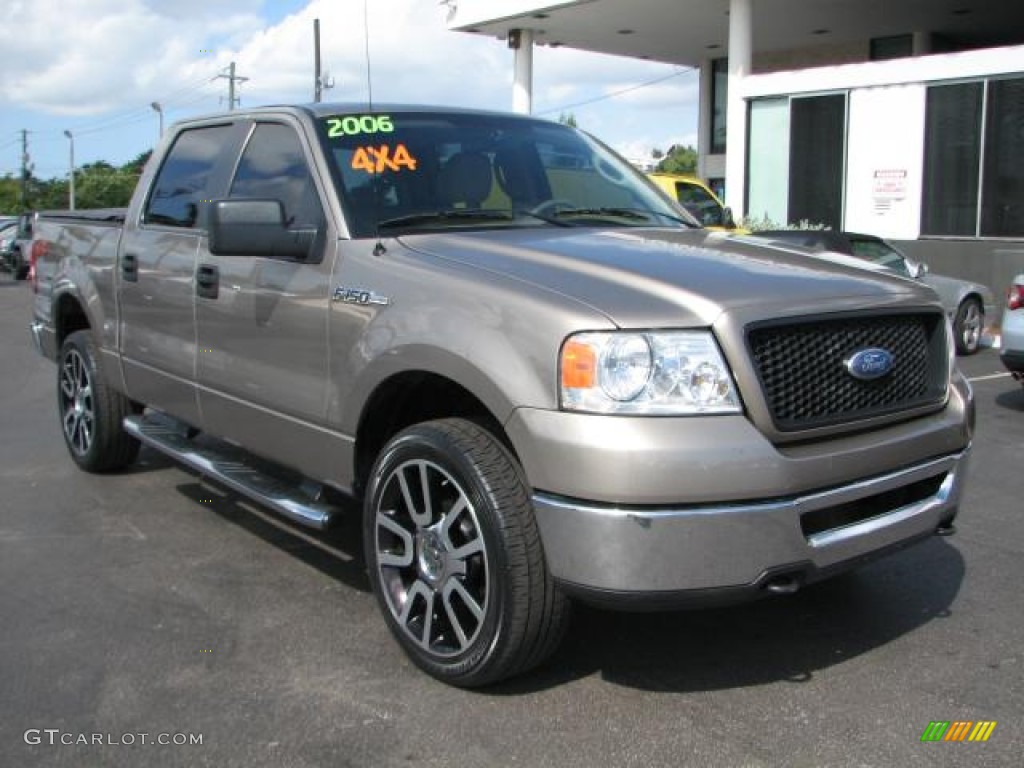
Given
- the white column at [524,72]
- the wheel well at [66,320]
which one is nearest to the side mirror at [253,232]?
the wheel well at [66,320]

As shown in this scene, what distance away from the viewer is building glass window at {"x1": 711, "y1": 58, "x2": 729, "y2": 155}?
1147 inches

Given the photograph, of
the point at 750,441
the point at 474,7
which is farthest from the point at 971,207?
the point at 750,441

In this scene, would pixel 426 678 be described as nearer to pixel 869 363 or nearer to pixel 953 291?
pixel 869 363

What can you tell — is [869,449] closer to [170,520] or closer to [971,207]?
[170,520]

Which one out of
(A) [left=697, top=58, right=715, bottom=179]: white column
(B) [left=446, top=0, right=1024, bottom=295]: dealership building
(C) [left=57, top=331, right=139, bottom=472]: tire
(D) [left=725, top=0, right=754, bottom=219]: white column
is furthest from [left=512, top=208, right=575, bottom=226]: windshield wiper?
(A) [left=697, top=58, right=715, bottom=179]: white column

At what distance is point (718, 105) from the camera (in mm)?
29484

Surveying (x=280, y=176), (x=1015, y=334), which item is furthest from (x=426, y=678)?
(x=1015, y=334)

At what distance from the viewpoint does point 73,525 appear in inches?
208

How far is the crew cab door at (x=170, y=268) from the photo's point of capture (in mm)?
4891

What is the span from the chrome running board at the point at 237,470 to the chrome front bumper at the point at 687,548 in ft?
4.24

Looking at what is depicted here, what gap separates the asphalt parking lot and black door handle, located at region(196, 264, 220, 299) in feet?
3.94

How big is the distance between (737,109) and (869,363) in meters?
17.5

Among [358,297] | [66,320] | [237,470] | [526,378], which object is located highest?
[358,297]

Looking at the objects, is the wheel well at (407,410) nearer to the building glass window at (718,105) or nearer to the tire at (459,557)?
the tire at (459,557)
